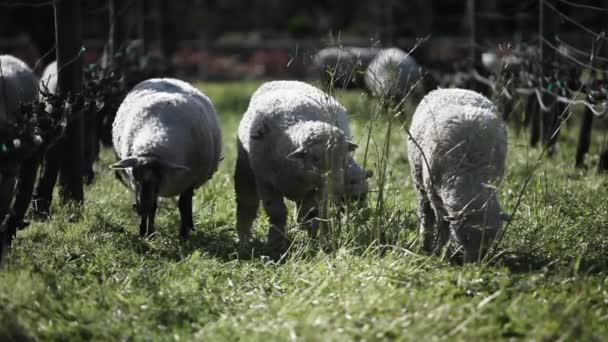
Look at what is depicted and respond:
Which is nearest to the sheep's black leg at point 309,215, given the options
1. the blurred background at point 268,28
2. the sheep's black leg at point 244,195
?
the sheep's black leg at point 244,195

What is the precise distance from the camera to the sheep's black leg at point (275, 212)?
251 inches

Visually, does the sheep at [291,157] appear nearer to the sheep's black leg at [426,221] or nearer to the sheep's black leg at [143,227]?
the sheep's black leg at [426,221]

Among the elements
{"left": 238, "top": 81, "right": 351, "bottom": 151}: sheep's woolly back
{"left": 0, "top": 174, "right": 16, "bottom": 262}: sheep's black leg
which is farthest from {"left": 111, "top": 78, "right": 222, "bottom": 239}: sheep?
{"left": 0, "top": 174, "right": 16, "bottom": 262}: sheep's black leg

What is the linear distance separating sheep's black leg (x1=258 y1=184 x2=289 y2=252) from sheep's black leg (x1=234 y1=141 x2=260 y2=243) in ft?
1.17

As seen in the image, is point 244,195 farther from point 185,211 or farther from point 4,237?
point 4,237

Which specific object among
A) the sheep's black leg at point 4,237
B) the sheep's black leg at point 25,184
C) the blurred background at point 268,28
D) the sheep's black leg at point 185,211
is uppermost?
the sheep's black leg at point 25,184

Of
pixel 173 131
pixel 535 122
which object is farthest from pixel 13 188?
pixel 535 122

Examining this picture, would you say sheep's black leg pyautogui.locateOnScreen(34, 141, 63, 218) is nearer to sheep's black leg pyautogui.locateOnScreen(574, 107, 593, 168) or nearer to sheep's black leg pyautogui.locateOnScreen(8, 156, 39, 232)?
sheep's black leg pyautogui.locateOnScreen(8, 156, 39, 232)

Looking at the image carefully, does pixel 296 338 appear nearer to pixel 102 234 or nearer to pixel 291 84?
pixel 102 234

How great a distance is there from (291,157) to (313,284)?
124 centimetres

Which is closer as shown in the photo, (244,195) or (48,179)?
(244,195)

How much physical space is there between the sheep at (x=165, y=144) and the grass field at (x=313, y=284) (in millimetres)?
389

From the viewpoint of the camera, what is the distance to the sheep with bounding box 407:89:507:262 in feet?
17.5

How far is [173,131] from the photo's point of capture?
6.42 metres
